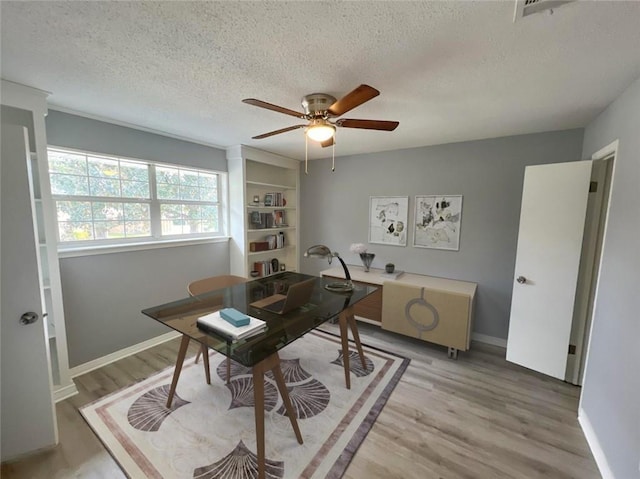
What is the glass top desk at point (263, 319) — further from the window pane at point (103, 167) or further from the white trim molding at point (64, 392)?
the window pane at point (103, 167)

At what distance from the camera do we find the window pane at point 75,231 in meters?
2.28

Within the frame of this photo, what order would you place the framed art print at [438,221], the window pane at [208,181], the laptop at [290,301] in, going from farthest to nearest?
the window pane at [208,181] < the framed art print at [438,221] < the laptop at [290,301]

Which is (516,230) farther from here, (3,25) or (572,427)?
(3,25)

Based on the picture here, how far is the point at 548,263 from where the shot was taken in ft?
7.29

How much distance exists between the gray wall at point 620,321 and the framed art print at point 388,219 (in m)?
1.86

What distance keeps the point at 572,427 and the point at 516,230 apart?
68.3 inches

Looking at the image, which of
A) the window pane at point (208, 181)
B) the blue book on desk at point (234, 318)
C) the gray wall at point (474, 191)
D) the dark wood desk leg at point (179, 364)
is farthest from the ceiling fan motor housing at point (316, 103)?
the window pane at point (208, 181)

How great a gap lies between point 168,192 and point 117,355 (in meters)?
1.79

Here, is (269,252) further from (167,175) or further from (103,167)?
(103,167)

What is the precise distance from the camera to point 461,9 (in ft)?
3.39

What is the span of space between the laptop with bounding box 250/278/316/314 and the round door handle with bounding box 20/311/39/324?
1277 mm

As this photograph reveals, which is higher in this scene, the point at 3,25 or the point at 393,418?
the point at 3,25

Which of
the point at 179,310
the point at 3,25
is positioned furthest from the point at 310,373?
the point at 3,25

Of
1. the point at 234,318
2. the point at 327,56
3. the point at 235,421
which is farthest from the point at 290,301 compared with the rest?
the point at 327,56
